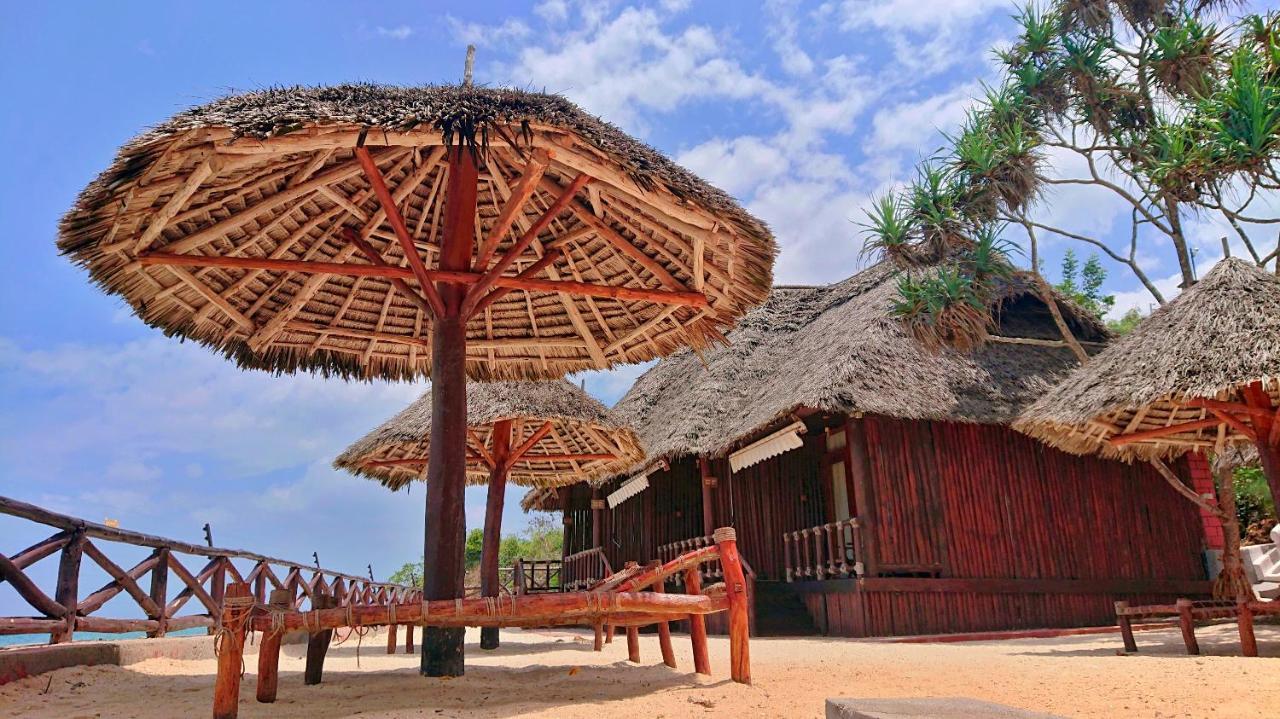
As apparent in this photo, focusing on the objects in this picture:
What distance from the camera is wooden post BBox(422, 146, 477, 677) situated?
3.88 meters

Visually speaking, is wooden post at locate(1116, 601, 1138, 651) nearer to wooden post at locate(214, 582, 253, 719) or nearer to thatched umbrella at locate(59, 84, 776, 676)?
thatched umbrella at locate(59, 84, 776, 676)

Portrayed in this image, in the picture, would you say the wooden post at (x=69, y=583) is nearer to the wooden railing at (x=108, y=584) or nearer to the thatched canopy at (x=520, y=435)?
the wooden railing at (x=108, y=584)

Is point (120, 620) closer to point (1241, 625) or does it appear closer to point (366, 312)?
point (366, 312)

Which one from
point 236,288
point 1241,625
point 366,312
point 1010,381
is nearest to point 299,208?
point 236,288

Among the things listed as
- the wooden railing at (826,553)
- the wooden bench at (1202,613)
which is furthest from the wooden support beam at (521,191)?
the wooden railing at (826,553)

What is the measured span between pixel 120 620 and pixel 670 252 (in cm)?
414

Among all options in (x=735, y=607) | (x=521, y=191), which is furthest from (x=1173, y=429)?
(x=521, y=191)

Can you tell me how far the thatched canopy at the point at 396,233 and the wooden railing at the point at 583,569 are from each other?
8017 millimetres

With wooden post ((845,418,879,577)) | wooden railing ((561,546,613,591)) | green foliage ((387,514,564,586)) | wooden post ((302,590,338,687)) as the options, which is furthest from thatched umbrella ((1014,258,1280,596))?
green foliage ((387,514,564,586))

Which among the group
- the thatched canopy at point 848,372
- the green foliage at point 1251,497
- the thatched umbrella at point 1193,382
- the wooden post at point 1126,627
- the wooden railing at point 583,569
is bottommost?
the wooden post at point 1126,627

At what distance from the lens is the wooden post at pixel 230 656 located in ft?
9.65

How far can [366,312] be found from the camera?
19.4 ft

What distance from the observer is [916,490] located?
32.1 ft

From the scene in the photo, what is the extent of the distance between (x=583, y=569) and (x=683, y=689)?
1157 cm
